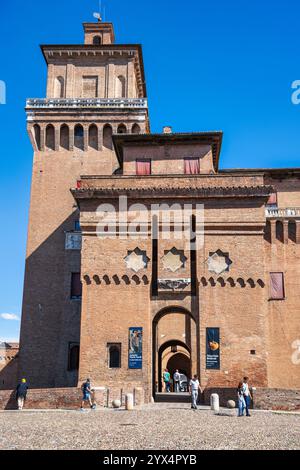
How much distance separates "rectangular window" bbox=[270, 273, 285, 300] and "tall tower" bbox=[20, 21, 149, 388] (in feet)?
40.0

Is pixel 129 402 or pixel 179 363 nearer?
pixel 129 402

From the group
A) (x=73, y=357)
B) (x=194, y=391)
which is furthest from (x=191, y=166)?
(x=73, y=357)

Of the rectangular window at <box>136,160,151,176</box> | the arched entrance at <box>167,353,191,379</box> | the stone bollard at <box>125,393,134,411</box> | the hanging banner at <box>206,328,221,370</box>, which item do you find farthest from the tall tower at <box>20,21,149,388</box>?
the arched entrance at <box>167,353,191,379</box>

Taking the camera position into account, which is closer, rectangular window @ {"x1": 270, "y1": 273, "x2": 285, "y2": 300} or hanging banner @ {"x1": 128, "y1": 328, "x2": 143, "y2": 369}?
hanging banner @ {"x1": 128, "y1": 328, "x2": 143, "y2": 369}

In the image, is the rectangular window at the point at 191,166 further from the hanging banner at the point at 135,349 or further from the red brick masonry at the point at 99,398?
the red brick masonry at the point at 99,398

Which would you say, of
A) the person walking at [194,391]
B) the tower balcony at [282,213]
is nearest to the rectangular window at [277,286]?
the tower balcony at [282,213]

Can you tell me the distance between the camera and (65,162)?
41469 millimetres

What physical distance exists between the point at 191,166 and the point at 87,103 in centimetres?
1161

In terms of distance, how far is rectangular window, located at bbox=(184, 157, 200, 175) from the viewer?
112 feet

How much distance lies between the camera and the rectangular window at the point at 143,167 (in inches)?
1351

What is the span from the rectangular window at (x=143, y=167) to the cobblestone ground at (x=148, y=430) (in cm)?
1482

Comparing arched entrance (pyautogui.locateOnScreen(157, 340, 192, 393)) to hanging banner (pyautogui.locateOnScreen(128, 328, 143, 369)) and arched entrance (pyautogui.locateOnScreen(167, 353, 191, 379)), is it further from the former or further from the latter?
hanging banner (pyautogui.locateOnScreen(128, 328, 143, 369))

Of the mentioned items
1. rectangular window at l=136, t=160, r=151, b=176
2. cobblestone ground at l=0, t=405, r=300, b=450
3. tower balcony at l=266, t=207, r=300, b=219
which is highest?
rectangular window at l=136, t=160, r=151, b=176

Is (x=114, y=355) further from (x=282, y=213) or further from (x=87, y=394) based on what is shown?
(x=282, y=213)
